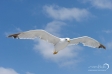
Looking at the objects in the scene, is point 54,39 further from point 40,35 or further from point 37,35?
point 37,35

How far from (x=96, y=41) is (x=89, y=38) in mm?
1483

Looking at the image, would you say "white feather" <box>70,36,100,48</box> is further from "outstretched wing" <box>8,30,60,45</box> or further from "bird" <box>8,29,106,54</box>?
"outstretched wing" <box>8,30,60,45</box>

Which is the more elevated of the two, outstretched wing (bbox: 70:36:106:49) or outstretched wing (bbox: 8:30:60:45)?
outstretched wing (bbox: 70:36:106:49)

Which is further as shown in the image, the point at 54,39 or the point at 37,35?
the point at 54,39

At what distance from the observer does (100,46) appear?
112 ft

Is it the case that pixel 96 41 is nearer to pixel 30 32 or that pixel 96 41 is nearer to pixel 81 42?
pixel 81 42

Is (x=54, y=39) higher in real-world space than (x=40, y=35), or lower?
higher

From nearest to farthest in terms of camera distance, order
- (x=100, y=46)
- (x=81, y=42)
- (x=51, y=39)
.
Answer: (x=51, y=39)
(x=81, y=42)
(x=100, y=46)

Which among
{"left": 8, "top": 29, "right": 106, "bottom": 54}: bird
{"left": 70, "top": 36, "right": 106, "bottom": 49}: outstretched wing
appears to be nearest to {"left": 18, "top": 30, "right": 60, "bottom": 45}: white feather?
{"left": 8, "top": 29, "right": 106, "bottom": 54}: bird

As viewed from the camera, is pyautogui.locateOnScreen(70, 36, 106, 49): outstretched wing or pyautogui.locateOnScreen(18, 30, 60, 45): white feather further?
pyautogui.locateOnScreen(70, 36, 106, 49): outstretched wing

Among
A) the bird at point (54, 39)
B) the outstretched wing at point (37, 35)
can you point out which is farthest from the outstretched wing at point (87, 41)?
the outstretched wing at point (37, 35)

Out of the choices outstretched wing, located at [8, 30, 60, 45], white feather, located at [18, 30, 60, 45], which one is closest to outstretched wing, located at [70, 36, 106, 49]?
white feather, located at [18, 30, 60, 45]

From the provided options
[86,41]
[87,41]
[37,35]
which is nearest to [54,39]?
[37,35]

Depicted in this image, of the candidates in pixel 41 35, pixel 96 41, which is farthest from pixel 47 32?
pixel 96 41
